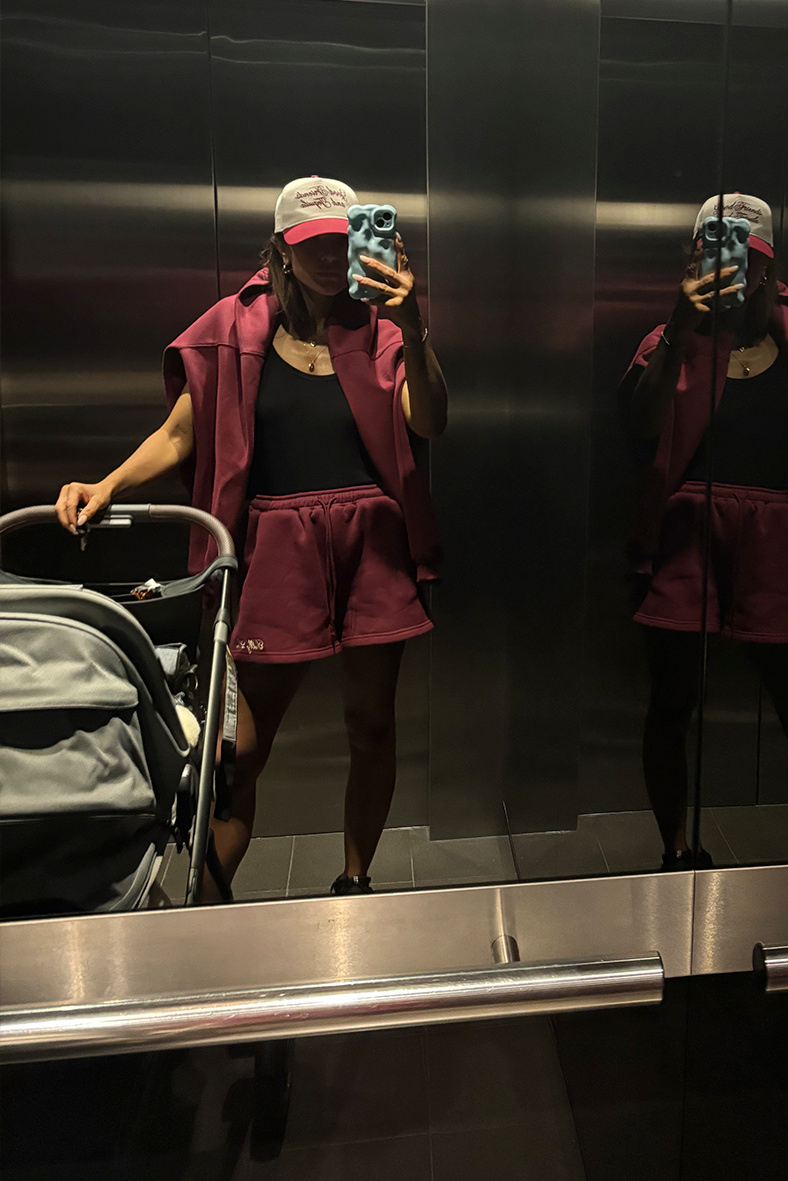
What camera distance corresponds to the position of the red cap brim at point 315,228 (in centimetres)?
103

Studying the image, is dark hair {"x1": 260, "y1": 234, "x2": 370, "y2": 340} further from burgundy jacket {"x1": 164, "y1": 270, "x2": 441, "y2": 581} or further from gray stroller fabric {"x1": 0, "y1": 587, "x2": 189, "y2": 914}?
gray stroller fabric {"x1": 0, "y1": 587, "x2": 189, "y2": 914}

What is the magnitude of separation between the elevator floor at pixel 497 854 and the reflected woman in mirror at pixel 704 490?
0.05 meters

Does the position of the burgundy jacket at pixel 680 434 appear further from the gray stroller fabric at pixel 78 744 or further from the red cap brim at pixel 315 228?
the gray stroller fabric at pixel 78 744

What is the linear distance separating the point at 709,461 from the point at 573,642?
13.7 inches

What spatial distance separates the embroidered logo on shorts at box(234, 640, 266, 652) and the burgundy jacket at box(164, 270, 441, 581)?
0.42ft

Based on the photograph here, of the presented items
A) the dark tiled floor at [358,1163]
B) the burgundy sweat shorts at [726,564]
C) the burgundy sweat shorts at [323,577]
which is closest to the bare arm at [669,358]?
the burgundy sweat shorts at [726,564]

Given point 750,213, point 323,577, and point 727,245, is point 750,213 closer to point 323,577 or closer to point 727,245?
point 727,245

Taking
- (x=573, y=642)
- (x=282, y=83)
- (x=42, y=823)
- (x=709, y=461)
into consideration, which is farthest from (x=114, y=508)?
(x=709, y=461)

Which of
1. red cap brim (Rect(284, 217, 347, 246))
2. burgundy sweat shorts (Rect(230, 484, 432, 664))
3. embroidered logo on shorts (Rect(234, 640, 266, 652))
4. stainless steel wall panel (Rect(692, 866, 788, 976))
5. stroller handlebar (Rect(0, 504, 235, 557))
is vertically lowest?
stainless steel wall panel (Rect(692, 866, 788, 976))

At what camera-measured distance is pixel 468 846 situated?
46.4 inches

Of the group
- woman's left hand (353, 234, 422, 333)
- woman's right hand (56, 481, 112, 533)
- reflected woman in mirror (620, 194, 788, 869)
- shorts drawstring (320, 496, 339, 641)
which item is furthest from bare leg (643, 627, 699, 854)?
woman's right hand (56, 481, 112, 533)

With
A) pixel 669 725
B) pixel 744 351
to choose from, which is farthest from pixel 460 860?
pixel 744 351

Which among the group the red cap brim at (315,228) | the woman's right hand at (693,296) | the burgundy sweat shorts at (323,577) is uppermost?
the red cap brim at (315,228)

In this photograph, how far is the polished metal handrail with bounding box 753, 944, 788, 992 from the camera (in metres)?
0.99
